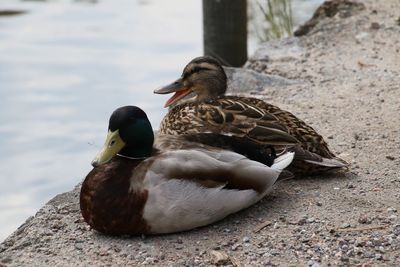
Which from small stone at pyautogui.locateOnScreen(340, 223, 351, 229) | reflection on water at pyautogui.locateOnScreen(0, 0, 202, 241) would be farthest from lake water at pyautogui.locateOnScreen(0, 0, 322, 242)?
small stone at pyautogui.locateOnScreen(340, 223, 351, 229)

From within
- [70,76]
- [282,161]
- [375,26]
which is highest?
[375,26]

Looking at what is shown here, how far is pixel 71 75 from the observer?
10.1 meters

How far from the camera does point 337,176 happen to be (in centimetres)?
580

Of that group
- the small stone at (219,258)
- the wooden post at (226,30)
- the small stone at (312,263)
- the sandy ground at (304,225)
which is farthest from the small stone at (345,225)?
the wooden post at (226,30)

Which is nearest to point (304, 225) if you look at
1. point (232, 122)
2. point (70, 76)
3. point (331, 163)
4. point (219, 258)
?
point (219, 258)

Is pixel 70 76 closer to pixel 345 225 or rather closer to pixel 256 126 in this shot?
pixel 256 126

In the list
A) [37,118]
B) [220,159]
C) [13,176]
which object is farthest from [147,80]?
[220,159]

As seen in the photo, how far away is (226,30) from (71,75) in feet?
6.97

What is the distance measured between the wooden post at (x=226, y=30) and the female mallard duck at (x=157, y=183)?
360 cm

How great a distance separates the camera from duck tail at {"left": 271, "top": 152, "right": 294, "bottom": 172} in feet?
17.6

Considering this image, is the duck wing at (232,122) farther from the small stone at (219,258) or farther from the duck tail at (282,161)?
the small stone at (219,258)

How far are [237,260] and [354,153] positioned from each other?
1.83 meters

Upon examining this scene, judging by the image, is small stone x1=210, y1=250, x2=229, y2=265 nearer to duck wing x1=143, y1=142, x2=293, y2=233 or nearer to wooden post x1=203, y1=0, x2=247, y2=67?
duck wing x1=143, y1=142, x2=293, y2=233

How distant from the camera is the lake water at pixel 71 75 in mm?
7938
